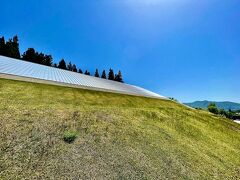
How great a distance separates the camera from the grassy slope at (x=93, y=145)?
6.08 m

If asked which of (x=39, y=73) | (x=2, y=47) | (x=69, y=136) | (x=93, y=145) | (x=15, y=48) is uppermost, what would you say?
(x=15, y=48)

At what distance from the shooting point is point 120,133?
9.28 meters

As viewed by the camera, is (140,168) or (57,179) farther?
(140,168)

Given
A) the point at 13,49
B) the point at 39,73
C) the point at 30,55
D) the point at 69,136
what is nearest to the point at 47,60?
the point at 30,55

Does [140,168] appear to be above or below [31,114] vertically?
below

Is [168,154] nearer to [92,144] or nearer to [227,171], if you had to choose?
[227,171]

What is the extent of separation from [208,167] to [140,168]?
377 centimetres

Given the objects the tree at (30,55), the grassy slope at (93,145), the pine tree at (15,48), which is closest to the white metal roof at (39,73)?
the grassy slope at (93,145)

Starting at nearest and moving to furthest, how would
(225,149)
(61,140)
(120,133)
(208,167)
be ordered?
(61,140) → (208,167) → (120,133) → (225,149)

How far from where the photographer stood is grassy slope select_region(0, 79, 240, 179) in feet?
20.0

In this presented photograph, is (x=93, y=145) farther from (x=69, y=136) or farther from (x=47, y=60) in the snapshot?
(x=47, y=60)

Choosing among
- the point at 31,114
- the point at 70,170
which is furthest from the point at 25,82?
the point at 70,170

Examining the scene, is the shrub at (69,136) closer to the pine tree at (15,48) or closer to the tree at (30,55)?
the pine tree at (15,48)

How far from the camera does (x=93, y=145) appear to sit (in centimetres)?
764
